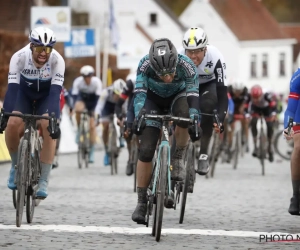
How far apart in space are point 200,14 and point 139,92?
84.6 m

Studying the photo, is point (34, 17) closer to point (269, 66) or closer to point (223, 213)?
point (223, 213)

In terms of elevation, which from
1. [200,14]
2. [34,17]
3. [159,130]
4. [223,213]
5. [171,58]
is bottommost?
[223,213]

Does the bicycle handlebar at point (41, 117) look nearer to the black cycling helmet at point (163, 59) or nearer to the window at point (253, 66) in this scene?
the black cycling helmet at point (163, 59)

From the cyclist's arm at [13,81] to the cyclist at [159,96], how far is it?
4.96ft

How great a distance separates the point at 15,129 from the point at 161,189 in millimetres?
2284

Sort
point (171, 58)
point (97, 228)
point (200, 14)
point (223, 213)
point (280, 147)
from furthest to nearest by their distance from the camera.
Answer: point (200, 14) → point (280, 147) → point (223, 213) → point (97, 228) → point (171, 58)

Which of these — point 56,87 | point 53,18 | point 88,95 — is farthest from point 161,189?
point 53,18

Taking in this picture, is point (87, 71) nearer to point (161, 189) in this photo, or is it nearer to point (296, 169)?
point (296, 169)

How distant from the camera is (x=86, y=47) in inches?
1260

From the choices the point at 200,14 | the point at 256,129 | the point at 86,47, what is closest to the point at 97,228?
the point at 256,129

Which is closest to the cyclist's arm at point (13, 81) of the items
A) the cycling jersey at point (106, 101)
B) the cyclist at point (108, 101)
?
the cyclist at point (108, 101)

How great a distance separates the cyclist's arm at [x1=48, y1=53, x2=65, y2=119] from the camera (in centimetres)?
1099

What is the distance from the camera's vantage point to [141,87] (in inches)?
383

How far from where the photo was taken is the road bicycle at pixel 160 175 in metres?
9.30
